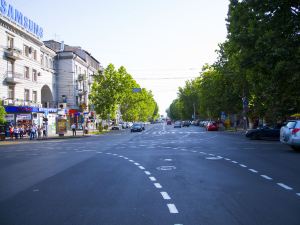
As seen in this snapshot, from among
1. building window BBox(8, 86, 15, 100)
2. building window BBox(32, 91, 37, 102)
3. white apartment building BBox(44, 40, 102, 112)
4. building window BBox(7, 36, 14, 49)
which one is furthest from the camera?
white apartment building BBox(44, 40, 102, 112)

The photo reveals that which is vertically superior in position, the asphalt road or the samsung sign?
the samsung sign

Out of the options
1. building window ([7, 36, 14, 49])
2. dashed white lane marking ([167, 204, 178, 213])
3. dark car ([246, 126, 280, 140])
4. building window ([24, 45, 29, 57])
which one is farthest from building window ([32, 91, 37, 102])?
dashed white lane marking ([167, 204, 178, 213])

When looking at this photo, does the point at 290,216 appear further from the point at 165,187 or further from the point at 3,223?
the point at 3,223

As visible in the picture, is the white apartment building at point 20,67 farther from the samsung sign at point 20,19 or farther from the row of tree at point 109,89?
the row of tree at point 109,89

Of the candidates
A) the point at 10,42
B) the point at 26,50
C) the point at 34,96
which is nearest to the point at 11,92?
the point at 10,42

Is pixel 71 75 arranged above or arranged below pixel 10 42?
below

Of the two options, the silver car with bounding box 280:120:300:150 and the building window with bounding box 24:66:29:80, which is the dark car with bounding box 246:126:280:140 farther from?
the building window with bounding box 24:66:29:80

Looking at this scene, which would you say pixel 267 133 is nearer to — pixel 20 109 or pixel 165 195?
pixel 165 195

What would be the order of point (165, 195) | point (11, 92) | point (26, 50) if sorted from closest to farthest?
point (165, 195), point (11, 92), point (26, 50)

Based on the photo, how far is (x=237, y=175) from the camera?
464 inches

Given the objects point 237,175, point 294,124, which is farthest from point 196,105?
point 237,175

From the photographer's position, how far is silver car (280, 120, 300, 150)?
64.5 ft

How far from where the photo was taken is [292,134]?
19938 millimetres

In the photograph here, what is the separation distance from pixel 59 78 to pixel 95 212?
6073 centimetres
